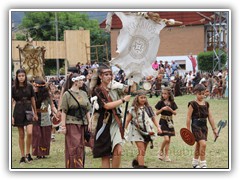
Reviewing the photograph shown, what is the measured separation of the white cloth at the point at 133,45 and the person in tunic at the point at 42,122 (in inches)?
119

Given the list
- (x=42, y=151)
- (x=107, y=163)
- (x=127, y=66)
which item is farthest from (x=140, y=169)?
(x=42, y=151)

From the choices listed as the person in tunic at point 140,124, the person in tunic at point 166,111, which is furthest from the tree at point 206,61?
the person in tunic at point 140,124

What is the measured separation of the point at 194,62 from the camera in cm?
2992

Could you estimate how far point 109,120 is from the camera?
8.83 m

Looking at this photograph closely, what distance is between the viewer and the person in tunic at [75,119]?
9203 millimetres

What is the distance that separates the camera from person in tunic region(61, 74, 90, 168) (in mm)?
9203

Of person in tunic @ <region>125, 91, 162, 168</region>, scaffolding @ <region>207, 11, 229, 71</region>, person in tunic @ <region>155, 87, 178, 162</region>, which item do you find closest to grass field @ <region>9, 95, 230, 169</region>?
person in tunic @ <region>155, 87, 178, 162</region>

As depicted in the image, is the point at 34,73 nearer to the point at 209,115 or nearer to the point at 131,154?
the point at 131,154

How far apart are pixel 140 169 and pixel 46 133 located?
328 centimetres

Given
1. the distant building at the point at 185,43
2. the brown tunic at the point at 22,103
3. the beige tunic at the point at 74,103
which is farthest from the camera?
the distant building at the point at 185,43

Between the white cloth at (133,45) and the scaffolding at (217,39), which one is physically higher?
the scaffolding at (217,39)

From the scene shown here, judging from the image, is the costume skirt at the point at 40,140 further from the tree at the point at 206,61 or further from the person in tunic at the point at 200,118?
the tree at the point at 206,61

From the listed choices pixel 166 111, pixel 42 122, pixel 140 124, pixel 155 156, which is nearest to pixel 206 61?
pixel 155 156

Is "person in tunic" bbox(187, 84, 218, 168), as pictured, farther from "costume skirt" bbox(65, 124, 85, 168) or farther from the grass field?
"costume skirt" bbox(65, 124, 85, 168)
